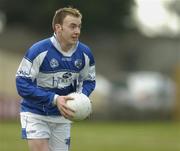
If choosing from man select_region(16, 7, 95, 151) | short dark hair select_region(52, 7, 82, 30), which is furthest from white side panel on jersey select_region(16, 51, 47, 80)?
short dark hair select_region(52, 7, 82, 30)

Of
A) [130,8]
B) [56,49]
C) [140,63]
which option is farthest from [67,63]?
[140,63]

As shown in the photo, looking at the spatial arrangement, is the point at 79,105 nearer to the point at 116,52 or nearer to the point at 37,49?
the point at 37,49

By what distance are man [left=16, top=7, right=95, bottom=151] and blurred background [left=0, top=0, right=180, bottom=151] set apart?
74.9 feet

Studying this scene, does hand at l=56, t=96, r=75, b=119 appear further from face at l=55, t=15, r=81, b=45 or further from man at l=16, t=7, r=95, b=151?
face at l=55, t=15, r=81, b=45

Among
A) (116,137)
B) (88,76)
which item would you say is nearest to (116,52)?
(116,137)

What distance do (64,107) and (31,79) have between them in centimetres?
63

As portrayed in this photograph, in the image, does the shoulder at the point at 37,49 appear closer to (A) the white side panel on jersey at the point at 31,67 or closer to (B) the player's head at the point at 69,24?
(A) the white side panel on jersey at the point at 31,67

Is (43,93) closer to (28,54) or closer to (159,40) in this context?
(28,54)

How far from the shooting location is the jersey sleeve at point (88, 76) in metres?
11.4

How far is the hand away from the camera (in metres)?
10.6

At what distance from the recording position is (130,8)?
58.8 metres

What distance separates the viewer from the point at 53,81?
11156mm

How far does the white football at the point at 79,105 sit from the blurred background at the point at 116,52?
23425 millimetres

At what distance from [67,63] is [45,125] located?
856 mm
